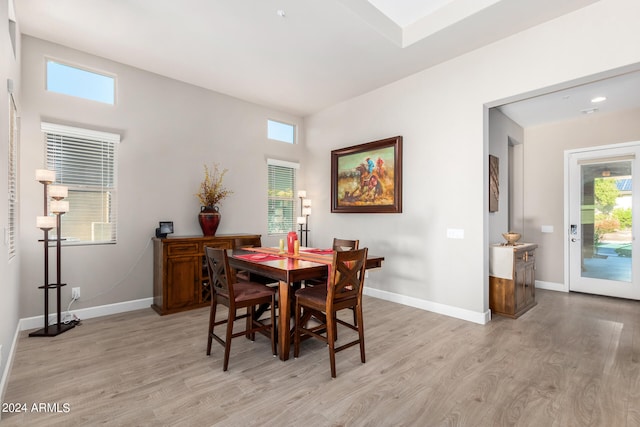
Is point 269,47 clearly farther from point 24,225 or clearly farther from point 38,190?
point 24,225

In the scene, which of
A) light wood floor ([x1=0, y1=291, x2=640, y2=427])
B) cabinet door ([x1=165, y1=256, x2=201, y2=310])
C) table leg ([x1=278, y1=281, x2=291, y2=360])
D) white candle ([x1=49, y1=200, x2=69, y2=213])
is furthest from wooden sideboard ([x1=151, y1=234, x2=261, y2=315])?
table leg ([x1=278, y1=281, x2=291, y2=360])

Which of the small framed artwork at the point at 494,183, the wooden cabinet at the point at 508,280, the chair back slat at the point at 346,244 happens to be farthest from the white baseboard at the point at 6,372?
the small framed artwork at the point at 494,183

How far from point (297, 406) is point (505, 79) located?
381 centimetres

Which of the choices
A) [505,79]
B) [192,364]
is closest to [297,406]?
[192,364]

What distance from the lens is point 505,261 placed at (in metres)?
3.87

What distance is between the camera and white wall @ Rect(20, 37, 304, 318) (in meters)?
3.45

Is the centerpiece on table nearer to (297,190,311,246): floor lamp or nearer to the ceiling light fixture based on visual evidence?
(297,190,311,246): floor lamp

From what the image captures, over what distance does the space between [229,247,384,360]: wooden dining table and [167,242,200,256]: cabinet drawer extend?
128cm

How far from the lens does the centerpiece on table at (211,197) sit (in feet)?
14.6

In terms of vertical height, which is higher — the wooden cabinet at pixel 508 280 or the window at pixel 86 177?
the window at pixel 86 177

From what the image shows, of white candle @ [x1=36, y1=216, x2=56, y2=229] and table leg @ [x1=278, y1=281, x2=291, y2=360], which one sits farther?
white candle @ [x1=36, y1=216, x2=56, y2=229]

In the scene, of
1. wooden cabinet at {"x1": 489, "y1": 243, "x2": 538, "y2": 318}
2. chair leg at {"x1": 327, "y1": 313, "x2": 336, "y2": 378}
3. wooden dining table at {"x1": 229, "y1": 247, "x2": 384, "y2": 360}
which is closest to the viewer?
chair leg at {"x1": 327, "y1": 313, "x2": 336, "y2": 378}

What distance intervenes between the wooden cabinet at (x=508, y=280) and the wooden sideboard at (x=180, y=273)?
123 inches

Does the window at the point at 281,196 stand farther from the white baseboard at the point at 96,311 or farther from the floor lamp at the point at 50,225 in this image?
the floor lamp at the point at 50,225
